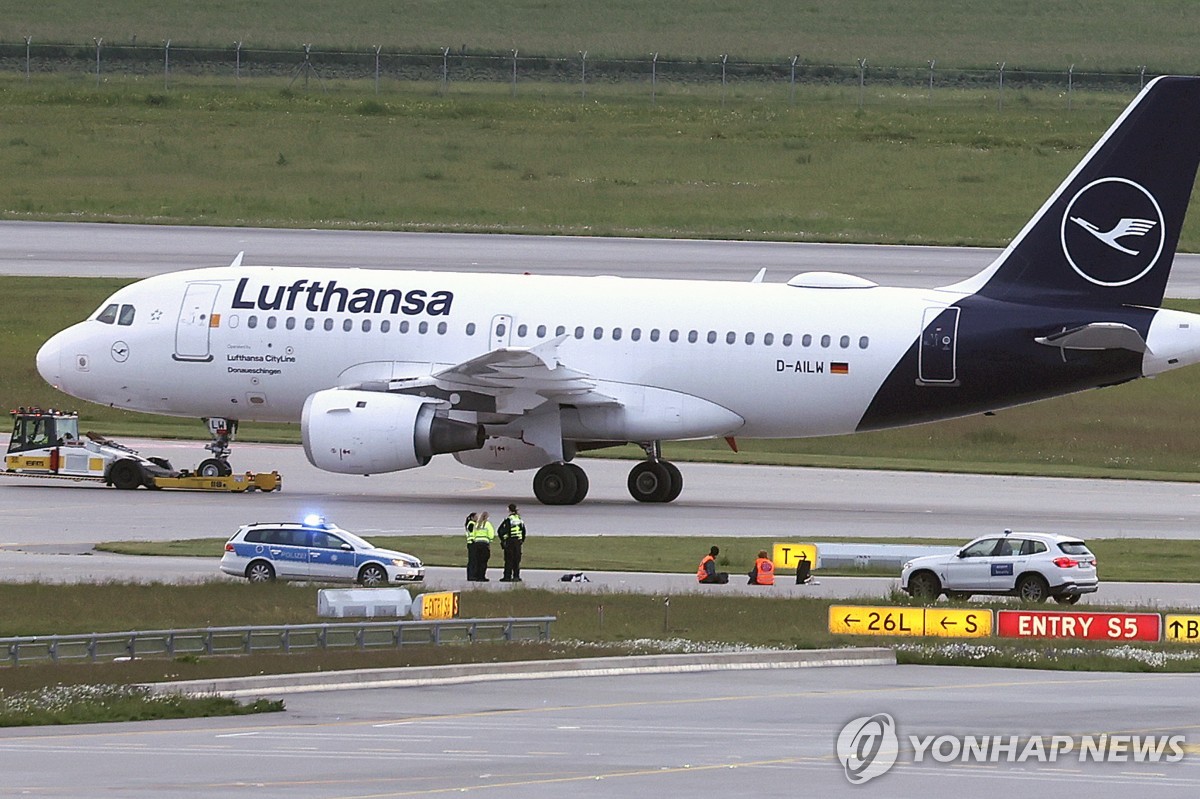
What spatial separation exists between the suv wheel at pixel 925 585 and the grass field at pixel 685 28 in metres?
101

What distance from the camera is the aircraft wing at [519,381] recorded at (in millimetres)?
46844

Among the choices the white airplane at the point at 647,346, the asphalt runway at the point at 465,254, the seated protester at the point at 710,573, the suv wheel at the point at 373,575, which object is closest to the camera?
the suv wheel at the point at 373,575

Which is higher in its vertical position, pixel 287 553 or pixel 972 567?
pixel 972 567

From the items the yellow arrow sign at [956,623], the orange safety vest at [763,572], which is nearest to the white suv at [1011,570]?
the orange safety vest at [763,572]

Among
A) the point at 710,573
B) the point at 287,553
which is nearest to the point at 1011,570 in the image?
the point at 710,573

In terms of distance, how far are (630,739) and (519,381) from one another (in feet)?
84.4

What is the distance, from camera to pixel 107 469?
4988 cm

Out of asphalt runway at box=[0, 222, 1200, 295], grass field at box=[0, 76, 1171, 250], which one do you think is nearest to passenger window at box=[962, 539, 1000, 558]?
asphalt runway at box=[0, 222, 1200, 295]

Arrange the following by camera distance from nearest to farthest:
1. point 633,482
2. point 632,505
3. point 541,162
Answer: point 632,505, point 633,482, point 541,162

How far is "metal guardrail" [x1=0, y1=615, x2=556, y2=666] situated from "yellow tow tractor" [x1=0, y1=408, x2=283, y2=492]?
1903 centimetres

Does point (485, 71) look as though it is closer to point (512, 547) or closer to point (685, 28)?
point (685, 28)

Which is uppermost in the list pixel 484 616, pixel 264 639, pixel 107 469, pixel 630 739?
pixel 107 469

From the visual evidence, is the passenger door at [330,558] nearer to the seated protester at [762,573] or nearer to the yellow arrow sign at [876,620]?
the seated protester at [762,573]

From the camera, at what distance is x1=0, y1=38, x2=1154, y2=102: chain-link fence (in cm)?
12456
